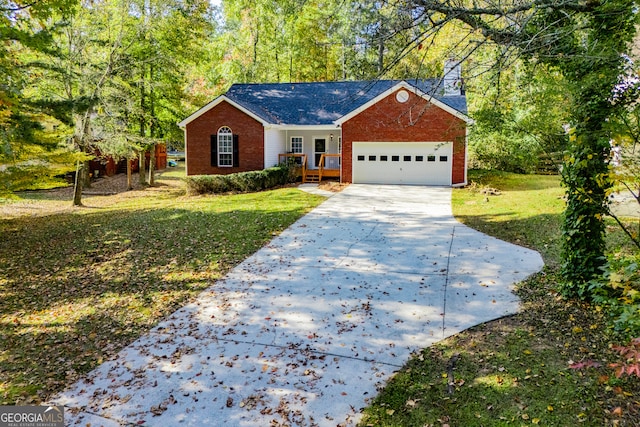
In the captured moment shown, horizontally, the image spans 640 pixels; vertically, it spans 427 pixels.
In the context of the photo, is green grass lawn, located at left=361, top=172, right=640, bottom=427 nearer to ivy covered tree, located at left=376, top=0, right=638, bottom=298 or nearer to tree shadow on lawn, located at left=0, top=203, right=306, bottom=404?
ivy covered tree, located at left=376, top=0, right=638, bottom=298

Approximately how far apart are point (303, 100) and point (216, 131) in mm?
5118

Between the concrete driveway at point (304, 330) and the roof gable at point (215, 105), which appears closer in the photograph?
the concrete driveway at point (304, 330)

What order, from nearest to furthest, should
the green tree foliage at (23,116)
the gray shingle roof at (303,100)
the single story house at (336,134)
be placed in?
the green tree foliage at (23,116) < the single story house at (336,134) < the gray shingle roof at (303,100)

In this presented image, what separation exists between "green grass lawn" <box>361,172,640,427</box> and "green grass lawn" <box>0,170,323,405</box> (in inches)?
142

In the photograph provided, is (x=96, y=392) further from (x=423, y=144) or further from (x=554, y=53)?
(x=423, y=144)

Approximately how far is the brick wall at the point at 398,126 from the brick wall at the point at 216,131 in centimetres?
408

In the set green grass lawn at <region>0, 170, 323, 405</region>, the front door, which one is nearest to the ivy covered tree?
green grass lawn at <region>0, 170, 323, 405</region>

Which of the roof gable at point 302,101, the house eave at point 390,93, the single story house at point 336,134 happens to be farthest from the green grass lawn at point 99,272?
the roof gable at point 302,101

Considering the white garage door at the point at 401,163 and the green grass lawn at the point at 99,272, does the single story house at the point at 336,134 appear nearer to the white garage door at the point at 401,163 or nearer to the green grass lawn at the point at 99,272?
the white garage door at the point at 401,163

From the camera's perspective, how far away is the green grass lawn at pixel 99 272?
5426 mm

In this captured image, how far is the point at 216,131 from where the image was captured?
21594 millimetres

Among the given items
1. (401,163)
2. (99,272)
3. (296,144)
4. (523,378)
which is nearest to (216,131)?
(296,144)

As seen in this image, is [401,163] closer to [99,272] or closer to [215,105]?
[215,105]

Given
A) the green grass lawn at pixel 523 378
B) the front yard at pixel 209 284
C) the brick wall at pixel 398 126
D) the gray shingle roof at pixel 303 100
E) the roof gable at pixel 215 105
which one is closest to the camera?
the green grass lawn at pixel 523 378
